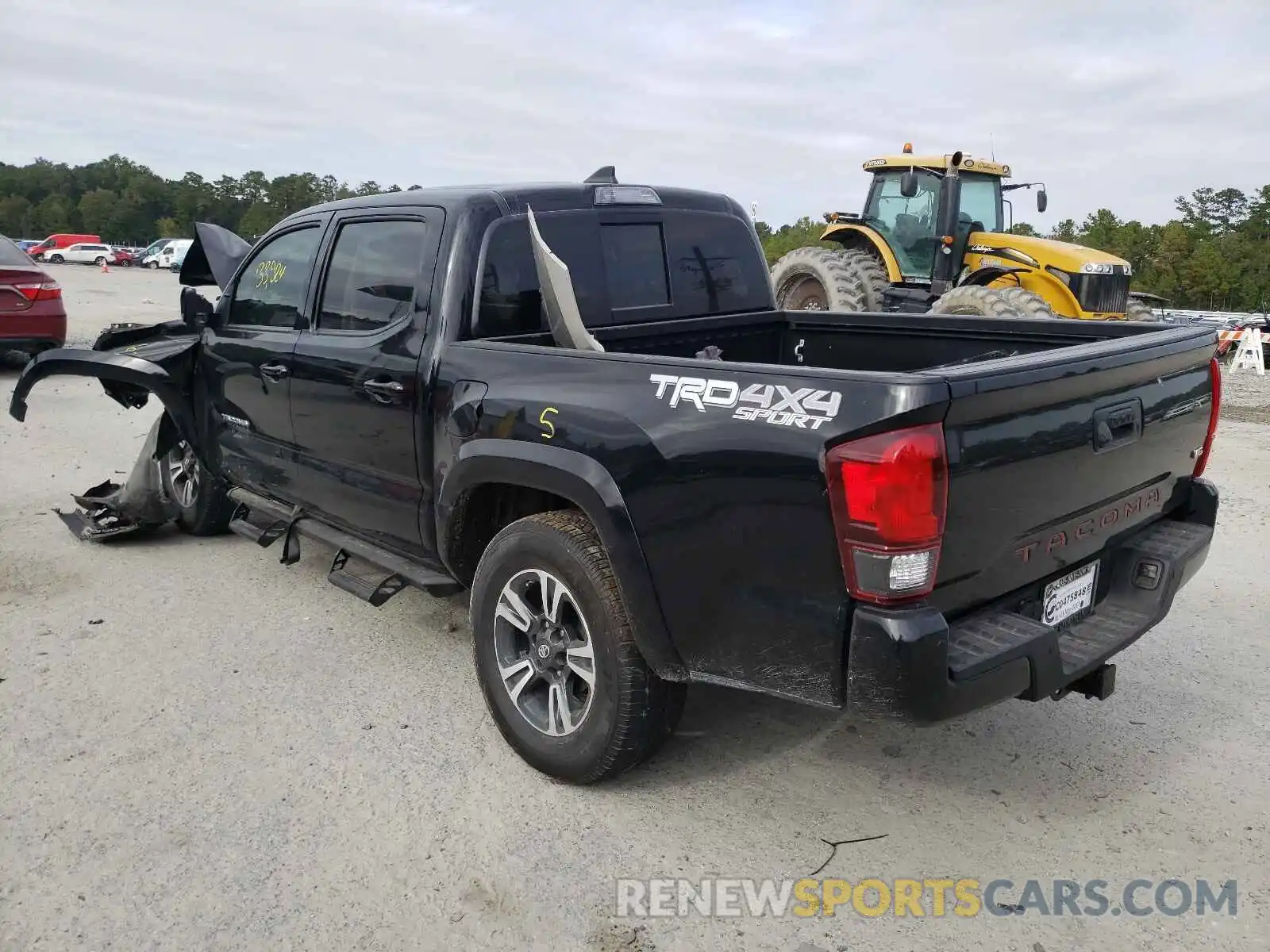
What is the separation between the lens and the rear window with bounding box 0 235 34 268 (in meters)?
11.3

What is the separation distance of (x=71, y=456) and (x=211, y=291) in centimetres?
2469

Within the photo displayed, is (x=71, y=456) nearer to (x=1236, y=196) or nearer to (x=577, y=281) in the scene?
(x=577, y=281)

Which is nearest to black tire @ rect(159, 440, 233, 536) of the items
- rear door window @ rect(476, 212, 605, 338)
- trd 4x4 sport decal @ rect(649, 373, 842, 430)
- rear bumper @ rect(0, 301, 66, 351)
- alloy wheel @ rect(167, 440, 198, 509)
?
alloy wheel @ rect(167, 440, 198, 509)

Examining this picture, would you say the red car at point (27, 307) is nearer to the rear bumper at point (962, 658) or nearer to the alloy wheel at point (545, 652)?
the alloy wheel at point (545, 652)

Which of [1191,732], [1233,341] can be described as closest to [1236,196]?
[1233,341]

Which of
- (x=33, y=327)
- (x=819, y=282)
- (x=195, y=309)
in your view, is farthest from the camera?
(x=819, y=282)

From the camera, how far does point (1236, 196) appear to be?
53125 mm

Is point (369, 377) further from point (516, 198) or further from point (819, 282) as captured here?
point (819, 282)

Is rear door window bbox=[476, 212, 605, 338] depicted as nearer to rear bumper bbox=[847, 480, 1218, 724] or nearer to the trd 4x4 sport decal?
the trd 4x4 sport decal

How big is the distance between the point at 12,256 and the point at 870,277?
10.2 meters

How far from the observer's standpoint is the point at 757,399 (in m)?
2.66

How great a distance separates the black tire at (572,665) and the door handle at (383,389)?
803 mm

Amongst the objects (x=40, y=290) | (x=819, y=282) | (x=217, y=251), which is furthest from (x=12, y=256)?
(x=819, y=282)

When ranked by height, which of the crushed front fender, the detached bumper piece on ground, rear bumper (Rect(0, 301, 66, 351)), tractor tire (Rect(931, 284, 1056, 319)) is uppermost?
tractor tire (Rect(931, 284, 1056, 319))
